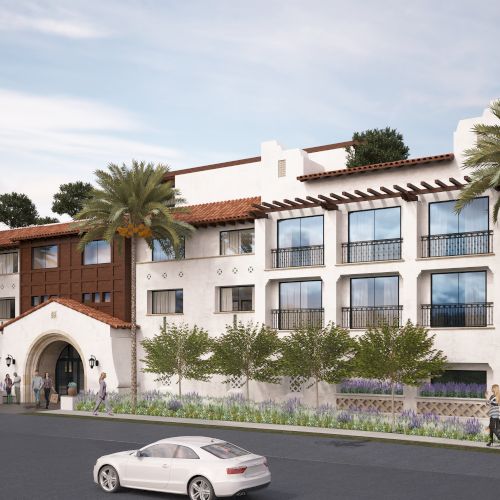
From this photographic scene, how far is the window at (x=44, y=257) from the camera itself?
52625mm

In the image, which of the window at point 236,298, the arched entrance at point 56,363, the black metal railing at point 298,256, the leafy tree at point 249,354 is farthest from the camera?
the arched entrance at point 56,363

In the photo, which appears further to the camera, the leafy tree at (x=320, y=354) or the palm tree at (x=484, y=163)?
the leafy tree at (x=320, y=354)

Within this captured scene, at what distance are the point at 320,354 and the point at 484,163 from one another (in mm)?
11028

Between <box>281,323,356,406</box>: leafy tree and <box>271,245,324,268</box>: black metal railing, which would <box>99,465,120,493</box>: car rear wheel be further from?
<box>271,245,324,268</box>: black metal railing

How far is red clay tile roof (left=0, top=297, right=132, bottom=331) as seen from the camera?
4662cm

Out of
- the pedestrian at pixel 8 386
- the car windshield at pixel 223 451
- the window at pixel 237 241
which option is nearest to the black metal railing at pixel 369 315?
the window at pixel 237 241

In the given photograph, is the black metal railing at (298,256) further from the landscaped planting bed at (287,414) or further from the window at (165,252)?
the landscaped planting bed at (287,414)

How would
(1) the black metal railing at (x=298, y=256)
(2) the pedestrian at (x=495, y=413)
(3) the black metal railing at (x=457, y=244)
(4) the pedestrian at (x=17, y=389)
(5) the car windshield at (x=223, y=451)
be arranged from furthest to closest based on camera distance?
1. (4) the pedestrian at (x=17, y=389)
2. (1) the black metal railing at (x=298, y=256)
3. (3) the black metal railing at (x=457, y=244)
4. (2) the pedestrian at (x=495, y=413)
5. (5) the car windshield at (x=223, y=451)

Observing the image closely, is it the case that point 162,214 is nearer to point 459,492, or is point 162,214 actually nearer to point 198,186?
point 198,186

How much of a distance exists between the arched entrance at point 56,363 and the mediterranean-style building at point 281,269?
90mm

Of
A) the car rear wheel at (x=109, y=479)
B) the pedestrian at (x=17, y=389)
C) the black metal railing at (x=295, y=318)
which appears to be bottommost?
the pedestrian at (x=17, y=389)

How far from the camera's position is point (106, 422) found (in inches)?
1431

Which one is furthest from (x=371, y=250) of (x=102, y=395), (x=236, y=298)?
(x=102, y=395)

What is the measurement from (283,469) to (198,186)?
2833cm
